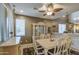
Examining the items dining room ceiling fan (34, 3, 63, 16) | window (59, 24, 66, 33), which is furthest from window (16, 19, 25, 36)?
window (59, 24, 66, 33)

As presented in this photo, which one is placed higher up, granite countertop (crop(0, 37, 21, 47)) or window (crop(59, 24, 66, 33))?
window (crop(59, 24, 66, 33))

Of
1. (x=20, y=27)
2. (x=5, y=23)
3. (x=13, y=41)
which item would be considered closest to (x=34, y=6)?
(x=20, y=27)

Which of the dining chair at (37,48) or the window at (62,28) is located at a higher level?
the window at (62,28)

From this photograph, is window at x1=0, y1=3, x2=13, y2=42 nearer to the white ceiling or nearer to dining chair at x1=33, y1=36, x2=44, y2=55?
the white ceiling

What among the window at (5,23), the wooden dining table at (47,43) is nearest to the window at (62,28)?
the wooden dining table at (47,43)

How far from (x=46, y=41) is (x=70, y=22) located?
19.8 inches

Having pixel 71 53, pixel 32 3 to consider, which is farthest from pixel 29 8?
pixel 71 53

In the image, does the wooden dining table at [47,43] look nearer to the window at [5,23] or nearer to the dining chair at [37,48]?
the dining chair at [37,48]

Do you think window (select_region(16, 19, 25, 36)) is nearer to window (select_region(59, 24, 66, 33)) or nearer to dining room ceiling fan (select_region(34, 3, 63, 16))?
dining room ceiling fan (select_region(34, 3, 63, 16))

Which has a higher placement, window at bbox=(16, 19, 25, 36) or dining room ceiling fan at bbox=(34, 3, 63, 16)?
dining room ceiling fan at bbox=(34, 3, 63, 16)

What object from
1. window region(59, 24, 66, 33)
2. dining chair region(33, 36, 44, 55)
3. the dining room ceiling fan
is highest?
the dining room ceiling fan

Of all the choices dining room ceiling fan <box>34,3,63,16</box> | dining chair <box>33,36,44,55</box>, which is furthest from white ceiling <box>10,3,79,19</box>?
dining chair <box>33,36,44,55</box>

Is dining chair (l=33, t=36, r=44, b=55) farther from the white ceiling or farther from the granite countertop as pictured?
the white ceiling

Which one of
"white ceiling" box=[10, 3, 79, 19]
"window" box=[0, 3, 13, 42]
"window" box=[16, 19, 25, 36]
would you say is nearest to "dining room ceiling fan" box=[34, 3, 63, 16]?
"white ceiling" box=[10, 3, 79, 19]
